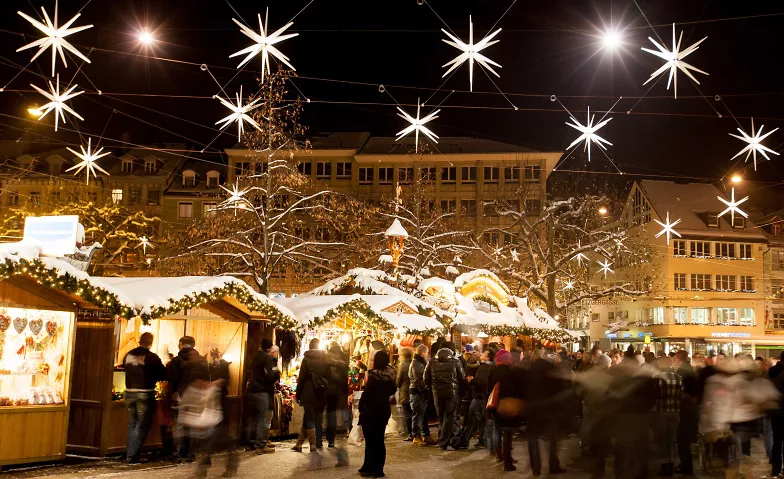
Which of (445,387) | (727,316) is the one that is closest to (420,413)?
(445,387)

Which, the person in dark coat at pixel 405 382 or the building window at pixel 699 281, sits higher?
the building window at pixel 699 281

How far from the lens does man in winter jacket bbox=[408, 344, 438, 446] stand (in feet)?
47.3

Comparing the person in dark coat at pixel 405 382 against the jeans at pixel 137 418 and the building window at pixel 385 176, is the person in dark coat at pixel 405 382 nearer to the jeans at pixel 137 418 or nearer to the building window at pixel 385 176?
the jeans at pixel 137 418

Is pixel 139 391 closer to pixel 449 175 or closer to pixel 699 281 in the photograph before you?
pixel 699 281

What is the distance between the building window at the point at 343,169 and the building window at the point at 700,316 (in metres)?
27.9

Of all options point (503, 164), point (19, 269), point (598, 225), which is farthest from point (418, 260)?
point (503, 164)

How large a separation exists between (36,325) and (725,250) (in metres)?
55.3

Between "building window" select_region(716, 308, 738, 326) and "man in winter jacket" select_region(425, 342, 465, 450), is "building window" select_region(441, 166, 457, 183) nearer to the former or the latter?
"building window" select_region(716, 308, 738, 326)

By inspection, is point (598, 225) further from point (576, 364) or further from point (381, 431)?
point (381, 431)

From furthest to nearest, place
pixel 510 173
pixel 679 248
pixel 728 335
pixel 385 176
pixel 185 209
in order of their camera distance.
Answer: pixel 385 176
pixel 510 173
pixel 185 209
pixel 679 248
pixel 728 335

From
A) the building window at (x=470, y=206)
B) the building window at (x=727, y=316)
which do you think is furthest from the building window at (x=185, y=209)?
the building window at (x=727, y=316)

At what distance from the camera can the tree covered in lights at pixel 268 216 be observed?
84.8 feet

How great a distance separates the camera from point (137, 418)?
11438mm

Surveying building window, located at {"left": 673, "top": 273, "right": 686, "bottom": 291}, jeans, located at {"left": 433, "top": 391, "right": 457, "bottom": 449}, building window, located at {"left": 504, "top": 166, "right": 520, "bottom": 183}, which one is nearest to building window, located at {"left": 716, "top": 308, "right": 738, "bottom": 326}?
building window, located at {"left": 673, "top": 273, "right": 686, "bottom": 291}
